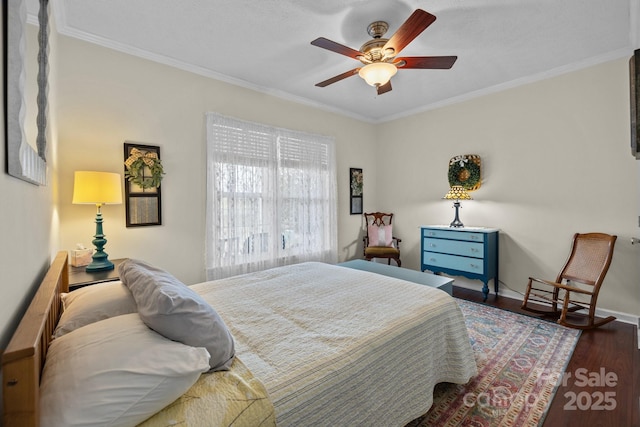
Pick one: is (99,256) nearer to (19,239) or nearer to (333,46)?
(19,239)

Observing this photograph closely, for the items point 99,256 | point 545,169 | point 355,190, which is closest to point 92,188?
point 99,256

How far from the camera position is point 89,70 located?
102 inches

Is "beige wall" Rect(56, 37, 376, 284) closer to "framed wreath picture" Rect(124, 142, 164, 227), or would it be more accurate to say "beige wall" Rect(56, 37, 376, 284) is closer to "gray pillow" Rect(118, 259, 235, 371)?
"framed wreath picture" Rect(124, 142, 164, 227)

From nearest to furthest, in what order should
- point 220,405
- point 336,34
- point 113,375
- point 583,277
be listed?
point 113,375 < point 220,405 < point 336,34 < point 583,277

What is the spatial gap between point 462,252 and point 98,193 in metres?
3.93

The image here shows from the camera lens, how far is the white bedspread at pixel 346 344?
112cm

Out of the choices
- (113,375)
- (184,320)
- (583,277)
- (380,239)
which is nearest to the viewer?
(113,375)

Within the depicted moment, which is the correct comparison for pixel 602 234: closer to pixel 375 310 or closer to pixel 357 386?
pixel 375 310

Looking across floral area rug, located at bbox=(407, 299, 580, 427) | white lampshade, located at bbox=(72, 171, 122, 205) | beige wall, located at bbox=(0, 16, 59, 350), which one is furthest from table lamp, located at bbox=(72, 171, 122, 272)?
floral area rug, located at bbox=(407, 299, 580, 427)

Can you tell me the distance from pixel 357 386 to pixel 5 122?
4.97 ft

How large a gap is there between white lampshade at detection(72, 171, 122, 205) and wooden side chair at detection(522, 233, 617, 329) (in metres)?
4.00

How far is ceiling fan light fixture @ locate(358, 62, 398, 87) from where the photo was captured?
7.72ft

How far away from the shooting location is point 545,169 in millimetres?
3449

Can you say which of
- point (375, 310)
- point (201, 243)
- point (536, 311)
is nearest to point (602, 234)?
point (536, 311)
